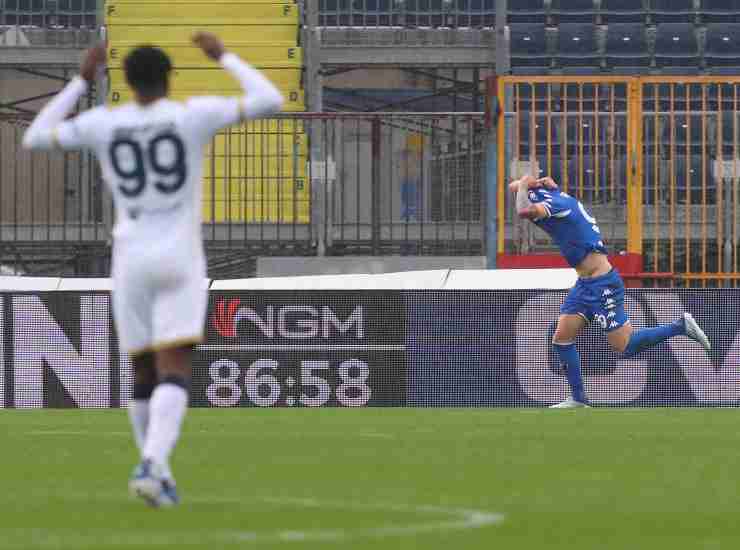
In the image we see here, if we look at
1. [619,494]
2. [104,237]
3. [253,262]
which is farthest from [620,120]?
[619,494]

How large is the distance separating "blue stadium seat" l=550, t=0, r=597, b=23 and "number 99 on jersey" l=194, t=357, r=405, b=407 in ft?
29.9

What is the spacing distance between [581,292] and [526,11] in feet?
30.7

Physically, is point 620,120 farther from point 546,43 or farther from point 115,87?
point 115,87

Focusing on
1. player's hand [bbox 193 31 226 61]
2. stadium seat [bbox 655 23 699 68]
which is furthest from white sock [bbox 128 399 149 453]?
stadium seat [bbox 655 23 699 68]

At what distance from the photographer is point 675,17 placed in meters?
23.6

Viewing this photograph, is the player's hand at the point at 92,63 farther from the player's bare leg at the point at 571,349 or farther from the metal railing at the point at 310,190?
the metal railing at the point at 310,190

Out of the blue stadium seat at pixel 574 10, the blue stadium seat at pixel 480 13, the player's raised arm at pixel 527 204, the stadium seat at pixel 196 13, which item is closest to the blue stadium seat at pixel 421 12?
the blue stadium seat at pixel 480 13

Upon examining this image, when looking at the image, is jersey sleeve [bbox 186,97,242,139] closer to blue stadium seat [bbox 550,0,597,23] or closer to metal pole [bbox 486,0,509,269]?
metal pole [bbox 486,0,509,269]

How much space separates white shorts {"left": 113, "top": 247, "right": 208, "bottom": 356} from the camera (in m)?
6.45

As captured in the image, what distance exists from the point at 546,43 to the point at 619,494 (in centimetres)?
1647

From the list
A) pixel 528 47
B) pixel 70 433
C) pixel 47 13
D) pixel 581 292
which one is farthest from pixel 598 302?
pixel 47 13

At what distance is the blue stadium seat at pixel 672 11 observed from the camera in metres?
23.5

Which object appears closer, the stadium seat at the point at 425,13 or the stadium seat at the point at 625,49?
the stadium seat at the point at 425,13

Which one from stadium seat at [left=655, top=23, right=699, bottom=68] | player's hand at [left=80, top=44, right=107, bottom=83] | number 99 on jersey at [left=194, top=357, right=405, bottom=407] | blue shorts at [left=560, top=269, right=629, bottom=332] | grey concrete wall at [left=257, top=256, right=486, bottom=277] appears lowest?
number 99 on jersey at [left=194, top=357, right=405, bottom=407]
